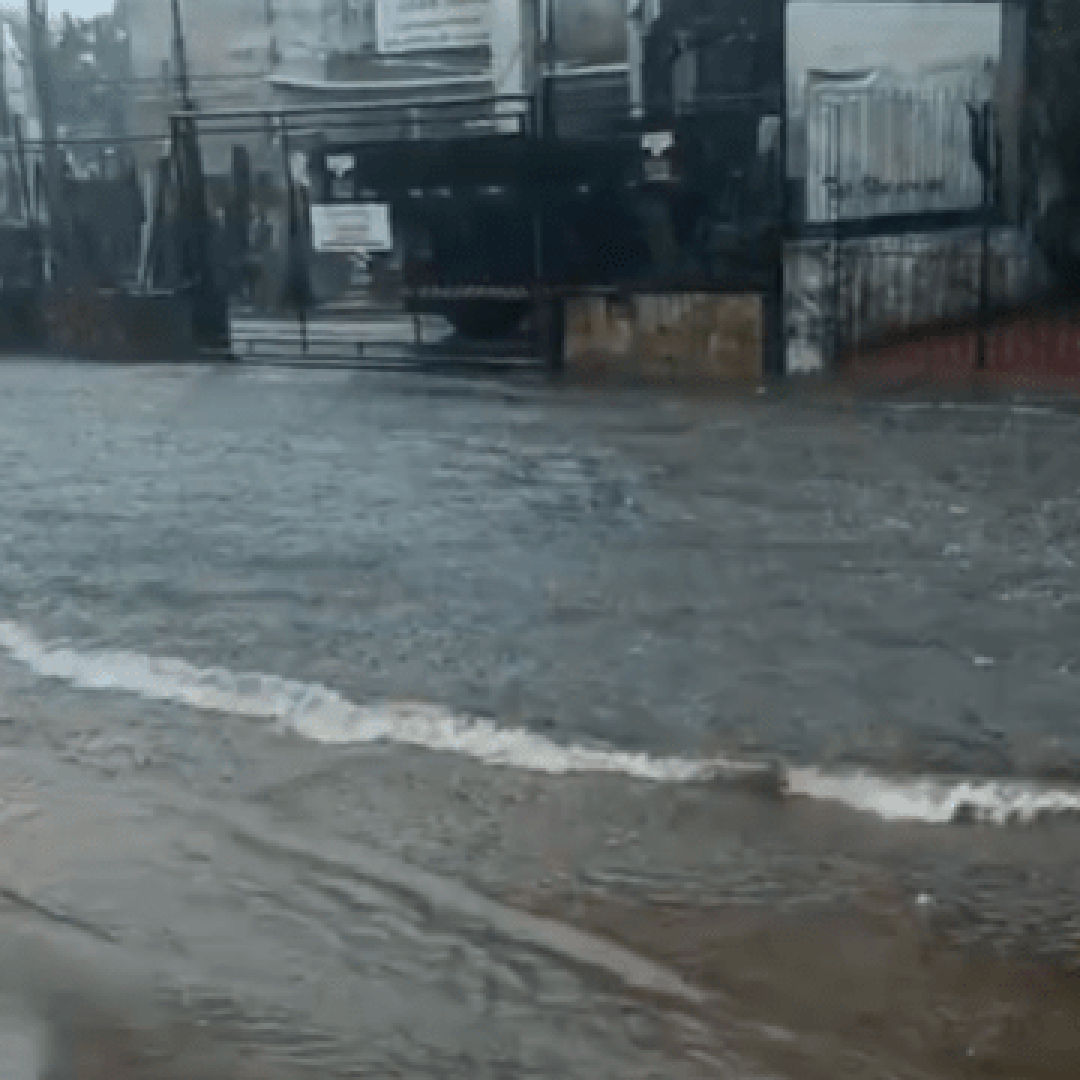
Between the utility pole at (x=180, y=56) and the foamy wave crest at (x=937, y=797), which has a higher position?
the utility pole at (x=180, y=56)

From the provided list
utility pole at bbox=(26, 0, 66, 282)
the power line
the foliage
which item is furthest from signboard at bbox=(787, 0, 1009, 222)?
utility pole at bbox=(26, 0, 66, 282)

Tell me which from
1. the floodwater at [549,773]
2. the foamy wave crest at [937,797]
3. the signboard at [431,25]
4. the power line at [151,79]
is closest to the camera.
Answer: the floodwater at [549,773]

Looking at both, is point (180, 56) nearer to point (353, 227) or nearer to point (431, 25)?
point (431, 25)

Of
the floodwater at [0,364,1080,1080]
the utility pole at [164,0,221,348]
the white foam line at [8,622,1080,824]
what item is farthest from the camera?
the utility pole at [164,0,221,348]

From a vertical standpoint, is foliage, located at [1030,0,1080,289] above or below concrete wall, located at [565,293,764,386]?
above

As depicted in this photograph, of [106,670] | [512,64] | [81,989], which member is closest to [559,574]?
[106,670]

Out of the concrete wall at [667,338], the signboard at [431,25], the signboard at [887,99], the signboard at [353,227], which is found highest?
the signboard at [431,25]

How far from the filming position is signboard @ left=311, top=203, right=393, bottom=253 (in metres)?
18.5

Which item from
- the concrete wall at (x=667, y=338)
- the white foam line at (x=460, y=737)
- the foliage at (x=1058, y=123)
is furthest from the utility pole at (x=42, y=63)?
the white foam line at (x=460, y=737)

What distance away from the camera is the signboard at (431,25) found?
26.4 meters

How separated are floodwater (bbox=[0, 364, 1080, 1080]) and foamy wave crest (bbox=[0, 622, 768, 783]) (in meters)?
0.02

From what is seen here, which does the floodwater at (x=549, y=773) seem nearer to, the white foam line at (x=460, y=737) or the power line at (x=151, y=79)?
the white foam line at (x=460, y=737)

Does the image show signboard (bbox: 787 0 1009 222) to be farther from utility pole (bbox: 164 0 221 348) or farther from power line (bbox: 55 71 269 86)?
power line (bbox: 55 71 269 86)

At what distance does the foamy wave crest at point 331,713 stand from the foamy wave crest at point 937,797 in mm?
262
